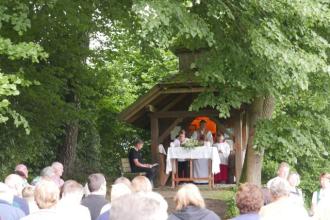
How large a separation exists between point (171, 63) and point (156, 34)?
63.0 feet

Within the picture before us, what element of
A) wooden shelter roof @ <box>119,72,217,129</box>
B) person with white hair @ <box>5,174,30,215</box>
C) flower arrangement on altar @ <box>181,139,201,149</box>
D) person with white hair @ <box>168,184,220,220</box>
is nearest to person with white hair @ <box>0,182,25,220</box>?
person with white hair @ <box>5,174,30,215</box>

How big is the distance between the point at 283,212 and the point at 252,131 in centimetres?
949

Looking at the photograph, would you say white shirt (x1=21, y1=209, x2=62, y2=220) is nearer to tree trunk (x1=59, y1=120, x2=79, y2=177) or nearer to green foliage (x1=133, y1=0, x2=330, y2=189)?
green foliage (x1=133, y1=0, x2=330, y2=189)

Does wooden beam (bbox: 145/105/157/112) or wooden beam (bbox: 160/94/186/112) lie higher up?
wooden beam (bbox: 160/94/186/112)

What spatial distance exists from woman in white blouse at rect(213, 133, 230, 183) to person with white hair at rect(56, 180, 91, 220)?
38.0 feet

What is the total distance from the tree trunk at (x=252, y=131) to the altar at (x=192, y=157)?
4.09ft

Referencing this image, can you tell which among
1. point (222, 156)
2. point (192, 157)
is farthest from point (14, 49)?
point (222, 156)

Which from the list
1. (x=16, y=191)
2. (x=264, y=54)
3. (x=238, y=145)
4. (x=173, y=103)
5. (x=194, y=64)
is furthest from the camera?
(x=173, y=103)

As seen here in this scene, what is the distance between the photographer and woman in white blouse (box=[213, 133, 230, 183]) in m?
18.2

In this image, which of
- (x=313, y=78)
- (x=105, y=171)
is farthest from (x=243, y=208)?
(x=105, y=171)

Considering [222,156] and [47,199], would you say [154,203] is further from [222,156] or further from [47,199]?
[222,156]

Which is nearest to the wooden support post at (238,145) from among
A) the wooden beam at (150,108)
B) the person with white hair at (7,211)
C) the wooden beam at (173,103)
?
the wooden beam at (173,103)

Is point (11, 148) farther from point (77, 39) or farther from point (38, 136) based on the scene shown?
point (77, 39)

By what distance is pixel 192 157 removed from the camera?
17125 mm
